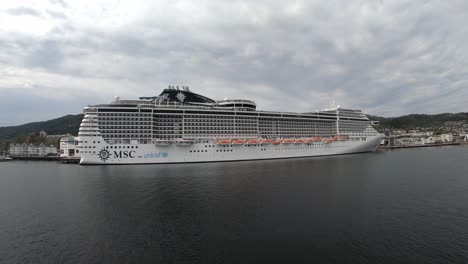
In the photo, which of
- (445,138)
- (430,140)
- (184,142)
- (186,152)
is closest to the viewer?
(186,152)

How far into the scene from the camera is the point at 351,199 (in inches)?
746

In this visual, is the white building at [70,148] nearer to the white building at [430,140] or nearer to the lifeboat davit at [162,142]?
the lifeboat davit at [162,142]

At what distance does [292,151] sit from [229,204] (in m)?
42.6

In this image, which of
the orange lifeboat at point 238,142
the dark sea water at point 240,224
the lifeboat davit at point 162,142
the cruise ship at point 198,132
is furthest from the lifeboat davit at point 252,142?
the dark sea water at point 240,224

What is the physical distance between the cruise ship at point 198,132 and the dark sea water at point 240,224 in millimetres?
21578

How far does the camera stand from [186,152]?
4744cm

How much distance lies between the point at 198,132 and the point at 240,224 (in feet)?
126

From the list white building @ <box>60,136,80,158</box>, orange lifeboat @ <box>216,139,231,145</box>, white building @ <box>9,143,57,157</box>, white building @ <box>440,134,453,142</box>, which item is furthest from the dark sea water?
white building @ <box>440,134,453,142</box>

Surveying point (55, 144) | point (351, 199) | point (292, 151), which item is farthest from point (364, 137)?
point (55, 144)

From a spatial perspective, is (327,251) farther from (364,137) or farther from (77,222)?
(364,137)

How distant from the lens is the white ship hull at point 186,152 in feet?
146

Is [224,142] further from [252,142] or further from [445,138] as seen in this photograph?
[445,138]

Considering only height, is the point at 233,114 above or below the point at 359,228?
above

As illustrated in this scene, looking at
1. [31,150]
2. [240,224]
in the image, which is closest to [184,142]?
[240,224]
